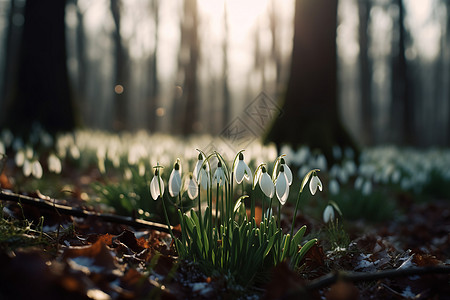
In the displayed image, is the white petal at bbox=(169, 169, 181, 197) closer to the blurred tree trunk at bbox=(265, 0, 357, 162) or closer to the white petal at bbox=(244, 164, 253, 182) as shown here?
the white petal at bbox=(244, 164, 253, 182)

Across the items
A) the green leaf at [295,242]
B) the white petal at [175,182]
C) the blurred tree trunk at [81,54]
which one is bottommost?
the green leaf at [295,242]

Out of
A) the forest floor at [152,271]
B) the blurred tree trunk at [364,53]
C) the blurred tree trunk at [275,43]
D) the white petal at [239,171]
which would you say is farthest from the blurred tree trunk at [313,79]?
the blurred tree trunk at [275,43]

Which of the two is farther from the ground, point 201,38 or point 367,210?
point 201,38

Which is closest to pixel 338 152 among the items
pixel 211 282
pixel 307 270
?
pixel 307 270

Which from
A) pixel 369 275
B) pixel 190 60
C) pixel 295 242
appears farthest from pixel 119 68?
pixel 369 275

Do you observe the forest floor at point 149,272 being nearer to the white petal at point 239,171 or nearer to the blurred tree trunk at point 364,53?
the white petal at point 239,171

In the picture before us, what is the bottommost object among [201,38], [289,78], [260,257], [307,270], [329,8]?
[307,270]

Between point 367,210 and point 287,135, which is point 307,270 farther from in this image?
point 287,135

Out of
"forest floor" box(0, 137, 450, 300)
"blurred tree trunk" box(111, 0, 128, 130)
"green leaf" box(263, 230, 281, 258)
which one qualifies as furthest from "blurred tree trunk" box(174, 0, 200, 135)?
"green leaf" box(263, 230, 281, 258)
